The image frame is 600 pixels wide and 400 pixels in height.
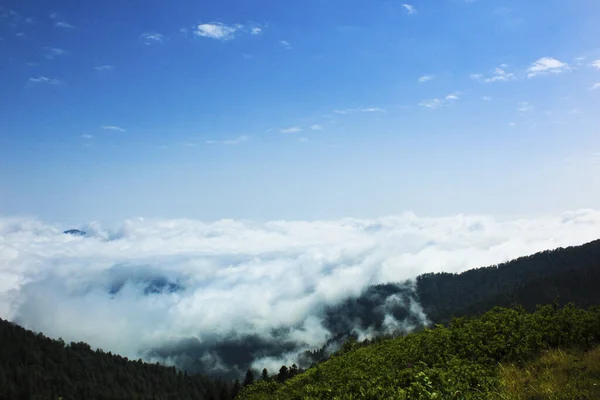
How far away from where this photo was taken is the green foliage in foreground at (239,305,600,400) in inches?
467

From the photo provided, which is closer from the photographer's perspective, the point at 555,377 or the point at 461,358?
the point at 555,377

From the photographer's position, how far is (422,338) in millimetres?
19812

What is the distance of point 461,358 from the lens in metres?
15.5

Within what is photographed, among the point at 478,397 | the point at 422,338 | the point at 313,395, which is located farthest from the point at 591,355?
the point at 313,395

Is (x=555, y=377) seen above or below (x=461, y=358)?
below

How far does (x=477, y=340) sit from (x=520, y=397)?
587cm

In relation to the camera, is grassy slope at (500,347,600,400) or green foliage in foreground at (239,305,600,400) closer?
grassy slope at (500,347,600,400)

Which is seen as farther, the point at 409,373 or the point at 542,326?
the point at 542,326

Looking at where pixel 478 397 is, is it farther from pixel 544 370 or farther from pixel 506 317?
pixel 506 317

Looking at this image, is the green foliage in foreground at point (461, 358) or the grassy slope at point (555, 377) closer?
the grassy slope at point (555, 377)

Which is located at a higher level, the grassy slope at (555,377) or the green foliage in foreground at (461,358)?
the green foliage in foreground at (461,358)

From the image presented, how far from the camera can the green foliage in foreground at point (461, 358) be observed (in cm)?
1185

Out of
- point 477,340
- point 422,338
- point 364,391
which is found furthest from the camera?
point 422,338

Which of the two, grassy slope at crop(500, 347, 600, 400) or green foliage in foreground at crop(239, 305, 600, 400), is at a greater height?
green foliage in foreground at crop(239, 305, 600, 400)
